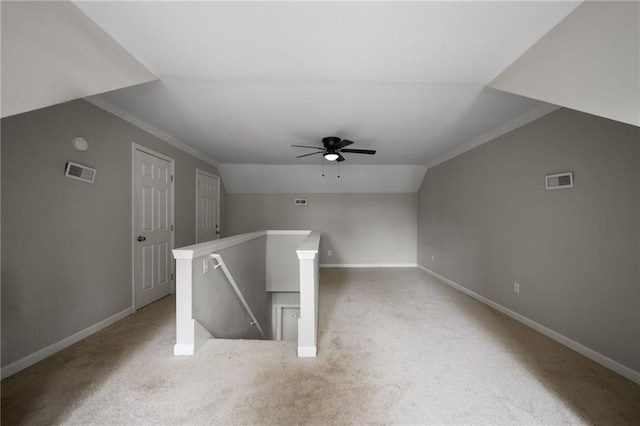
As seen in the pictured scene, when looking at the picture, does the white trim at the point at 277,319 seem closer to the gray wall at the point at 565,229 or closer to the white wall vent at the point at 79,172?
the gray wall at the point at 565,229

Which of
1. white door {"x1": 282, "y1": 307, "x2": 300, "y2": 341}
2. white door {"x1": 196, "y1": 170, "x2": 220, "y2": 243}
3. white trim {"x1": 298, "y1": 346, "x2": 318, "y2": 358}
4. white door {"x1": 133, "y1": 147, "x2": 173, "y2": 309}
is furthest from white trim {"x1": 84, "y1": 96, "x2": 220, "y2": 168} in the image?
white door {"x1": 282, "y1": 307, "x2": 300, "y2": 341}

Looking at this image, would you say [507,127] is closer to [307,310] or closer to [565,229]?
[565,229]

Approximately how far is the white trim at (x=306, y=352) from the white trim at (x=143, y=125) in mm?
3166

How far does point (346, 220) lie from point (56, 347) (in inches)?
193

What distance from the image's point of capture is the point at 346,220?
5.79 metres

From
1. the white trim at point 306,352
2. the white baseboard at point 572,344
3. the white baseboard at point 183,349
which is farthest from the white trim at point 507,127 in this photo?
the white baseboard at point 183,349

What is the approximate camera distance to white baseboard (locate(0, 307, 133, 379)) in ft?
5.59

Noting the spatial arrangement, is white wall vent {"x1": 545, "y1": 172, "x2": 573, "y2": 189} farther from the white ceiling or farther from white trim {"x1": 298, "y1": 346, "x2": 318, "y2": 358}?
white trim {"x1": 298, "y1": 346, "x2": 318, "y2": 358}

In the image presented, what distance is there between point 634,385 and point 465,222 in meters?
2.34

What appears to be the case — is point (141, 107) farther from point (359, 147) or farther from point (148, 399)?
point (359, 147)

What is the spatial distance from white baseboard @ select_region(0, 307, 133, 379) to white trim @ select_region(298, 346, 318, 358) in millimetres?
2120

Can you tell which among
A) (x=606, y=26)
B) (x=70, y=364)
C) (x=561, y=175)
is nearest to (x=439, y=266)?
(x=561, y=175)

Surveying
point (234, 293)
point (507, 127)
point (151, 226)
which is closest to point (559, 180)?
point (507, 127)

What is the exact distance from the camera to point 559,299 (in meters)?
2.25
